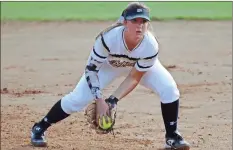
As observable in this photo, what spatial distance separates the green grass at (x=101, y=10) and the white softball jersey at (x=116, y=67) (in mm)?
11201

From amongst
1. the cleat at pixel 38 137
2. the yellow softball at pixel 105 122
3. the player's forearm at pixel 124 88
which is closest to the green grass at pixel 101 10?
the cleat at pixel 38 137

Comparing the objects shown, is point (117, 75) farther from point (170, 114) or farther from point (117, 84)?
point (117, 84)

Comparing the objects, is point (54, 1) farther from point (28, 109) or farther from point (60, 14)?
point (28, 109)

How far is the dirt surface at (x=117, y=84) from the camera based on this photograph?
670 cm

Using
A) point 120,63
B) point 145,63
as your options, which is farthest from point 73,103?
point 145,63

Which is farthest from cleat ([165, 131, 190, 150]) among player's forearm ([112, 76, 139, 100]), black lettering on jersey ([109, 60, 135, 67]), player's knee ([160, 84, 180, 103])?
black lettering on jersey ([109, 60, 135, 67])

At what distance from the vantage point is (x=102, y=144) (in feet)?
21.0

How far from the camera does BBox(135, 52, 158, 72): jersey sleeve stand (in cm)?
580

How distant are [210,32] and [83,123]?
850 centimetres

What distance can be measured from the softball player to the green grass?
11.2 meters

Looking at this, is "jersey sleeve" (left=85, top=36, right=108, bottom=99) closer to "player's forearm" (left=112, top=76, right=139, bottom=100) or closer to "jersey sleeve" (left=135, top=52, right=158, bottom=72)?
"player's forearm" (left=112, top=76, right=139, bottom=100)

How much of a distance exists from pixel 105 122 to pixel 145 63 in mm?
631

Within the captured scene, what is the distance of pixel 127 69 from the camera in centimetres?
609

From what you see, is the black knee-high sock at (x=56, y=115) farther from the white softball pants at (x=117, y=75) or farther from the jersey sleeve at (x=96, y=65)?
the jersey sleeve at (x=96, y=65)
